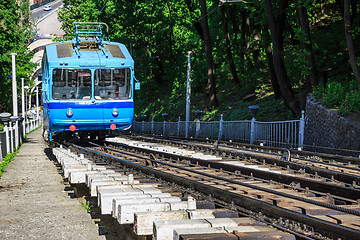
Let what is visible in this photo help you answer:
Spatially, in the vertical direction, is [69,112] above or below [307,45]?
below

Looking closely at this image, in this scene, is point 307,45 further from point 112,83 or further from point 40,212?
point 40,212

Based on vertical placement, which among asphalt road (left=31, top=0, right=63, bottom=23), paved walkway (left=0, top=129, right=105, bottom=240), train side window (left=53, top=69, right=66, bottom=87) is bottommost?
paved walkway (left=0, top=129, right=105, bottom=240)

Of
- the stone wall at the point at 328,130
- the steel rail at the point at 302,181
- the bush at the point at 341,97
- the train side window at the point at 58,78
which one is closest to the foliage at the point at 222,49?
the bush at the point at 341,97

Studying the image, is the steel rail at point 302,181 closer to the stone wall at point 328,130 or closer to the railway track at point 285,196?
the railway track at point 285,196

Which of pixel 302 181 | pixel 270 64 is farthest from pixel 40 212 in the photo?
pixel 270 64

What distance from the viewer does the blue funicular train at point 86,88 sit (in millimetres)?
17078

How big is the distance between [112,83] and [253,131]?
7.91 m

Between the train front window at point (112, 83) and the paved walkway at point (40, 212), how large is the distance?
5305 mm

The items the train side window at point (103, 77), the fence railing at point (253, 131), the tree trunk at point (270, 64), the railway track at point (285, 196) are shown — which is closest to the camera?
the railway track at point (285, 196)

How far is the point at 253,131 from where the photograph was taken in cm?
2234

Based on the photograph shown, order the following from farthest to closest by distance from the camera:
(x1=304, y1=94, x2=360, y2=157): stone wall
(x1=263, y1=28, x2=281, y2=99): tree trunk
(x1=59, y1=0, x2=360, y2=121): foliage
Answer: (x1=263, y1=28, x2=281, y2=99): tree trunk
(x1=59, y1=0, x2=360, y2=121): foliage
(x1=304, y1=94, x2=360, y2=157): stone wall

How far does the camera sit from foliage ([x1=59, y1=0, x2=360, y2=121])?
2691cm

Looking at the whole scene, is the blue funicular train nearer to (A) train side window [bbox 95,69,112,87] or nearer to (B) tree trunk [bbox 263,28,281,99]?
(A) train side window [bbox 95,69,112,87]

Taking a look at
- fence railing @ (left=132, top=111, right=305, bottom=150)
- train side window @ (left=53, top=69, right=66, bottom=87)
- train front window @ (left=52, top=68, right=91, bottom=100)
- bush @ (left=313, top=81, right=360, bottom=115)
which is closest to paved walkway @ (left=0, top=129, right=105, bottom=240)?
train front window @ (left=52, top=68, right=91, bottom=100)
